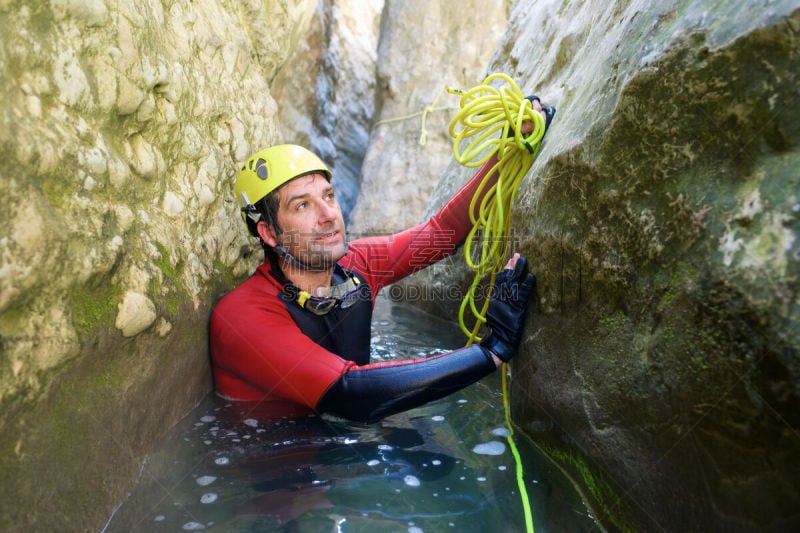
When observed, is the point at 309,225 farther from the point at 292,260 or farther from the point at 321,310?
the point at 321,310

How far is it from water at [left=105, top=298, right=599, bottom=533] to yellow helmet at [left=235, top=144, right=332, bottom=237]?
0.96 meters

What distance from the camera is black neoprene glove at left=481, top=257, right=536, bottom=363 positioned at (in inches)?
85.6

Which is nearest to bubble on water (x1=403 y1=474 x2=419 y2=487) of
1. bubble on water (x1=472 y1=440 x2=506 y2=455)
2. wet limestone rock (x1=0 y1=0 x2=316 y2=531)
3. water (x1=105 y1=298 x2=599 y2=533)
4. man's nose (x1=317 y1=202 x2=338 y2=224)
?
water (x1=105 y1=298 x2=599 y2=533)

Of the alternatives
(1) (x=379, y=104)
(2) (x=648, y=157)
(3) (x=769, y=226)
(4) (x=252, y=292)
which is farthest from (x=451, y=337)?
(1) (x=379, y=104)

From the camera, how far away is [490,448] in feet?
7.30

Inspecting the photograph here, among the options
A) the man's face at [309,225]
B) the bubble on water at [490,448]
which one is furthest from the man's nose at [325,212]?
the bubble on water at [490,448]

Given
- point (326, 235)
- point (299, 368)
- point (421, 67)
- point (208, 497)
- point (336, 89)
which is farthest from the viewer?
point (336, 89)

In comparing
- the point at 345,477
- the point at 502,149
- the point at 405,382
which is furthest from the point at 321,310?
the point at 502,149

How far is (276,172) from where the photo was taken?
9.05ft

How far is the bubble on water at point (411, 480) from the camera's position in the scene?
6.57 ft

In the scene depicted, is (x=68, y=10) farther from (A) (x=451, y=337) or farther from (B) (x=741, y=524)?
(A) (x=451, y=337)

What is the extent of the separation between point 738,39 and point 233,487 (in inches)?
79.8

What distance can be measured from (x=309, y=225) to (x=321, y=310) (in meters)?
0.43

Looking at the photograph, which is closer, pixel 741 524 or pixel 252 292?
pixel 741 524
